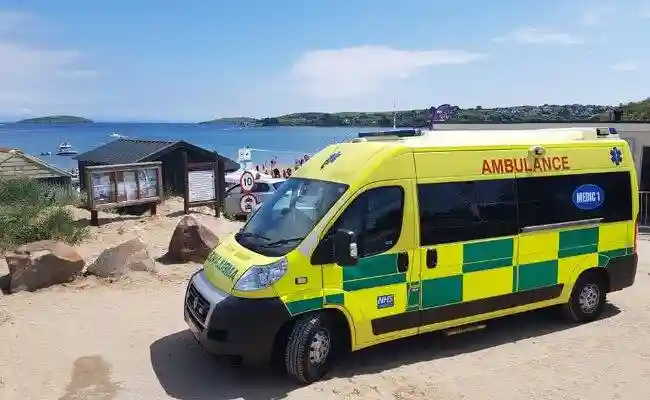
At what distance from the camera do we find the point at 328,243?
5602 mm

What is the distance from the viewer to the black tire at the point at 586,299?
7375mm

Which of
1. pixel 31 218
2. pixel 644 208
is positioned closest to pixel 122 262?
pixel 31 218

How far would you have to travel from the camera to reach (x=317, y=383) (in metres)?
5.66

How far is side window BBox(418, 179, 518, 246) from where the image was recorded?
6176mm

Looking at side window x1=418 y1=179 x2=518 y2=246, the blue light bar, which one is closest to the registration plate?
side window x1=418 y1=179 x2=518 y2=246

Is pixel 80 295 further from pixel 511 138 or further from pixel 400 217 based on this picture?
pixel 511 138

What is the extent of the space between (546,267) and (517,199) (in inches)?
37.9

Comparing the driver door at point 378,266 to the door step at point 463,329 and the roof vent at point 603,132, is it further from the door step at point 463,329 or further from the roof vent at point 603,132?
the roof vent at point 603,132

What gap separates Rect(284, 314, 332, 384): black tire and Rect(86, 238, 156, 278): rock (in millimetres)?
4679

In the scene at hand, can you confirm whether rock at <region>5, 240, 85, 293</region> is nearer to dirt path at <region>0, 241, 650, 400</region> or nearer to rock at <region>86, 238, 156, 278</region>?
rock at <region>86, 238, 156, 278</region>

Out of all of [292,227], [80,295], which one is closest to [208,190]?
[80,295]

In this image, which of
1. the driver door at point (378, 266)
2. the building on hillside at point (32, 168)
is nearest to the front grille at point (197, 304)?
the driver door at point (378, 266)

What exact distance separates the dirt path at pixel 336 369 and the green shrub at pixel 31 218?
2960mm

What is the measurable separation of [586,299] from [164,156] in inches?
560
